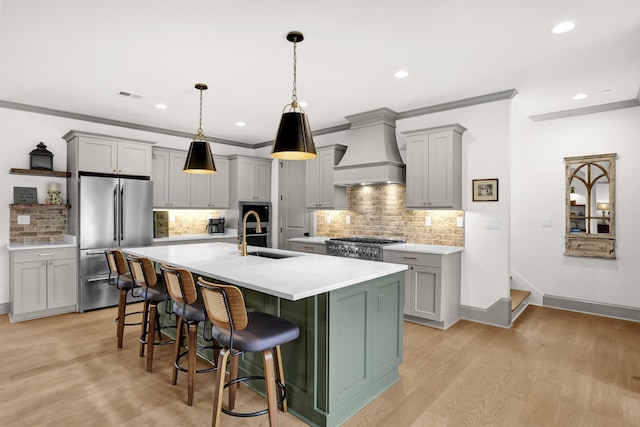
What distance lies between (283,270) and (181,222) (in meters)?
4.31

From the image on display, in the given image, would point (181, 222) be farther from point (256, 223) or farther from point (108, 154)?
point (108, 154)

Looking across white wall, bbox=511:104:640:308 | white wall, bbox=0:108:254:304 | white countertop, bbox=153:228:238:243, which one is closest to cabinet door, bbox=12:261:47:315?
white wall, bbox=0:108:254:304

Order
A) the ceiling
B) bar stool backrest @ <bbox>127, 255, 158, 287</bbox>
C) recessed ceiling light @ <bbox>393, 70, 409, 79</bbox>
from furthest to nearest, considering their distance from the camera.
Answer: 1. recessed ceiling light @ <bbox>393, 70, 409, 79</bbox>
2. bar stool backrest @ <bbox>127, 255, 158, 287</bbox>
3. the ceiling

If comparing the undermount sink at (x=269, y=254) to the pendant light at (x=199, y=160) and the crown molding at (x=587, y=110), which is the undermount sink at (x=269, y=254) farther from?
the crown molding at (x=587, y=110)

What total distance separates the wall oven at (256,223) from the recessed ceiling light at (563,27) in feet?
16.5

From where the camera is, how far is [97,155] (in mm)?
4906

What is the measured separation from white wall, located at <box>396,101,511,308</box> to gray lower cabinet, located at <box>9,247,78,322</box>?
16.7 feet

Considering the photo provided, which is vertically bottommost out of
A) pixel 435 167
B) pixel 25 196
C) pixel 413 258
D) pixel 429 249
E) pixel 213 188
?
pixel 413 258

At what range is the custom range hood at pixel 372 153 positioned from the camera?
479 cm

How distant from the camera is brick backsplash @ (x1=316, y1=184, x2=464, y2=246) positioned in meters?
4.70

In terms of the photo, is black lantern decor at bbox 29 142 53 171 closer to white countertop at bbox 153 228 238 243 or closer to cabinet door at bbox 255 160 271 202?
white countertop at bbox 153 228 238 243

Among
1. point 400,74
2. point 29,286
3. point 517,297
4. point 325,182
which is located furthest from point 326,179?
point 29,286

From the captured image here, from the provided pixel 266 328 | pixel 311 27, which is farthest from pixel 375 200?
pixel 266 328

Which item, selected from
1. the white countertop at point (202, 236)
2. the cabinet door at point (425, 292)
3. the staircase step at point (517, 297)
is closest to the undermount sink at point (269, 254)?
the cabinet door at point (425, 292)
